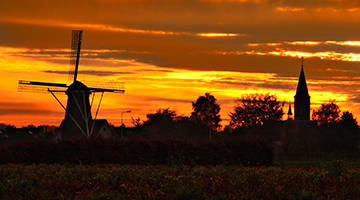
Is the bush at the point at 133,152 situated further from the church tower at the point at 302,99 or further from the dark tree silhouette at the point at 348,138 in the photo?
the church tower at the point at 302,99

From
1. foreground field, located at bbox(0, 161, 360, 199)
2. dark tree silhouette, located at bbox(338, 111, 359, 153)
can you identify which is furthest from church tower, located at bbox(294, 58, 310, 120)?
foreground field, located at bbox(0, 161, 360, 199)

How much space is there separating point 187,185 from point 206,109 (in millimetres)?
86397

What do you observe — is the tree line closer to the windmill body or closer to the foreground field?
the windmill body

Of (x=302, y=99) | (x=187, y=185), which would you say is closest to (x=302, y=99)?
(x=302, y=99)

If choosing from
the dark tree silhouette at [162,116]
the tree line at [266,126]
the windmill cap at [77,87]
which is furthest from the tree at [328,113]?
the windmill cap at [77,87]

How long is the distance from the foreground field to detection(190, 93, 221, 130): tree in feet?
263

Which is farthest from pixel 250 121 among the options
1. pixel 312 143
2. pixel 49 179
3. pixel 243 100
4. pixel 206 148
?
pixel 49 179

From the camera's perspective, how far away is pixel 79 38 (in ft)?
185

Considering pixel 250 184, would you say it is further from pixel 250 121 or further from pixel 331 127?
pixel 250 121

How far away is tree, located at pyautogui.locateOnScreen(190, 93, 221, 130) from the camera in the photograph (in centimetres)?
10186

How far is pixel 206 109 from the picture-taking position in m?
103

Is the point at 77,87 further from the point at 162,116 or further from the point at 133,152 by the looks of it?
the point at 162,116

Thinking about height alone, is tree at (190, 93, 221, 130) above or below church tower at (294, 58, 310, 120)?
below

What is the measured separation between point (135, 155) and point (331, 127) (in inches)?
2076
